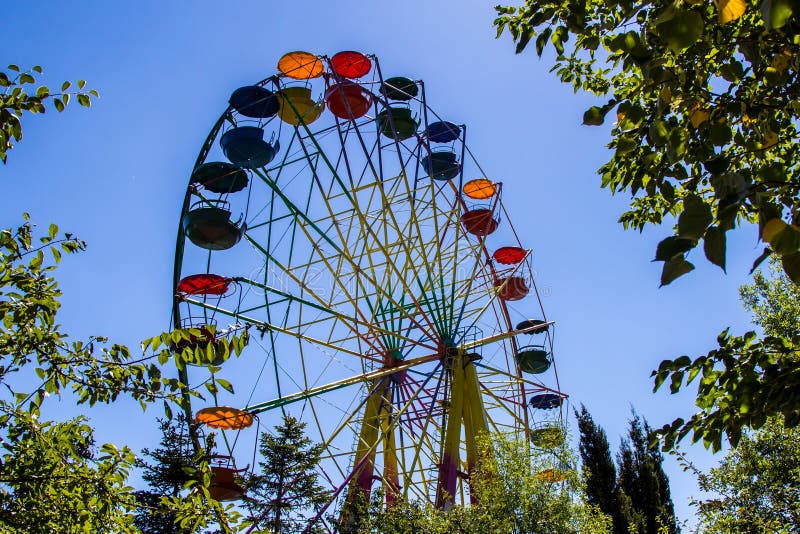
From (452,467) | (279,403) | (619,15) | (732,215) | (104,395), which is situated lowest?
(732,215)

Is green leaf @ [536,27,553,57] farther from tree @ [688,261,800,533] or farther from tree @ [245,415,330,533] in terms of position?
tree @ [245,415,330,533]

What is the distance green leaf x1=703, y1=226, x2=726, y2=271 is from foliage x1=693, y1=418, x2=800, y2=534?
5.88m

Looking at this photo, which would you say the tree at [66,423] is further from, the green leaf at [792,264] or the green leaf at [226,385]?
the green leaf at [792,264]

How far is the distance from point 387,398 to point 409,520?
16.2ft

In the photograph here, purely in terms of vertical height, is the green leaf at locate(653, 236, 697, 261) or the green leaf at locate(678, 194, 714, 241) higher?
the green leaf at locate(653, 236, 697, 261)

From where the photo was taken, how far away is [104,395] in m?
3.69

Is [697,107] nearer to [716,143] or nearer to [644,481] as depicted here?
[716,143]

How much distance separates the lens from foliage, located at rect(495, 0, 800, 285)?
1457mm

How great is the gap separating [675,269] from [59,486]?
11.4ft

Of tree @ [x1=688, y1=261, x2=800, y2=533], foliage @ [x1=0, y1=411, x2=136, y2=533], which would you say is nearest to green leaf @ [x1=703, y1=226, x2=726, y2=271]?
foliage @ [x1=0, y1=411, x2=136, y2=533]

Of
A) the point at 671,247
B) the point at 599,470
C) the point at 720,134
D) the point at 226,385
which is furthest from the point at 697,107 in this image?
the point at 599,470

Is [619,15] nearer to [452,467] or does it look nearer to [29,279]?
[29,279]

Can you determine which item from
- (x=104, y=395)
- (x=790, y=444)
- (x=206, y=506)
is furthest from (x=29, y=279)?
(x=790, y=444)

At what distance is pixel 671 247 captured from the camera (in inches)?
61.9
